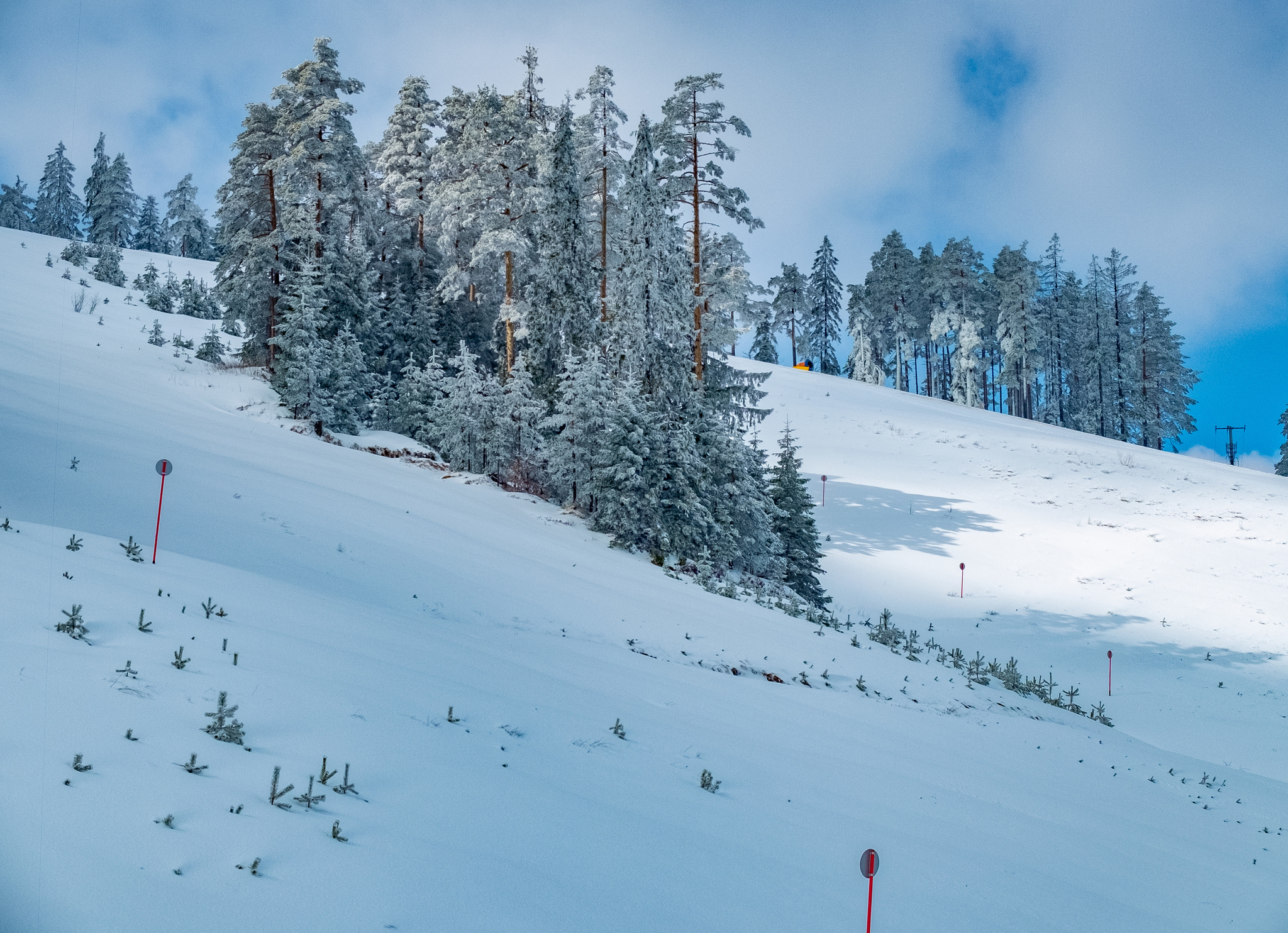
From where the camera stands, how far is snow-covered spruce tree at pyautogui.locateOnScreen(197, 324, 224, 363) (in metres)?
24.5

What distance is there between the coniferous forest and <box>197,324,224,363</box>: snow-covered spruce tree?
141 centimetres

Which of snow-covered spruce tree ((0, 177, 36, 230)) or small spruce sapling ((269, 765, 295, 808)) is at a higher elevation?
snow-covered spruce tree ((0, 177, 36, 230))

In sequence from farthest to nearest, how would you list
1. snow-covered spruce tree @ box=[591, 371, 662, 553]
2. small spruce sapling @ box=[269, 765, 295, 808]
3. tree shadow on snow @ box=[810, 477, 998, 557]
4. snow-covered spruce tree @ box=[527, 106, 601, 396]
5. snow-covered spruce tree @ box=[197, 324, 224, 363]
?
1. tree shadow on snow @ box=[810, 477, 998, 557]
2. snow-covered spruce tree @ box=[197, 324, 224, 363]
3. snow-covered spruce tree @ box=[527, 106, 601, 396]
4. snow-covered spruce tree @ box=[591, 371, 662, 553]
5. small spruce sapling @ box=[269, 765, 295, 808]

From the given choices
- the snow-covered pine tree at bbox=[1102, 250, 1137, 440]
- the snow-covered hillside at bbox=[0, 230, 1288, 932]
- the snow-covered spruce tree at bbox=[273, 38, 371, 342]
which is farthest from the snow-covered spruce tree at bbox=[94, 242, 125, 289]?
the snow-covered pine tree at bbox=[1102, 250, 1137, 440]

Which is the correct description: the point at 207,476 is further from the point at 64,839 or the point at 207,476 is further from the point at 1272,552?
→ the point at 1272,552

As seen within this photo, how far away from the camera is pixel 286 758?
390 cm

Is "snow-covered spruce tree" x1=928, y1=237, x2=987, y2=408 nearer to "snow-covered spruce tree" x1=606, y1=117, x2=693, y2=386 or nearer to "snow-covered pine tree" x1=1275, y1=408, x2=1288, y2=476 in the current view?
"snow-covered pine tree" x1=1275, y1=408, x2=1288, y2=476

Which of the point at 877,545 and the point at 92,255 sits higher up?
the point at 92,255

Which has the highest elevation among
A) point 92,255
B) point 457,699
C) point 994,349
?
point 994,349

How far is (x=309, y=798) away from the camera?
11.6 feet

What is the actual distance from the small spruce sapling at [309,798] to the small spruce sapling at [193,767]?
483mm

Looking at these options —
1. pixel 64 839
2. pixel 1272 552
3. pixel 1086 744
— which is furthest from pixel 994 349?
pixel 64 839

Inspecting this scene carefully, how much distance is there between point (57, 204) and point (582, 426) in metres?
75.0

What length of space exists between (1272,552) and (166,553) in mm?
32752
